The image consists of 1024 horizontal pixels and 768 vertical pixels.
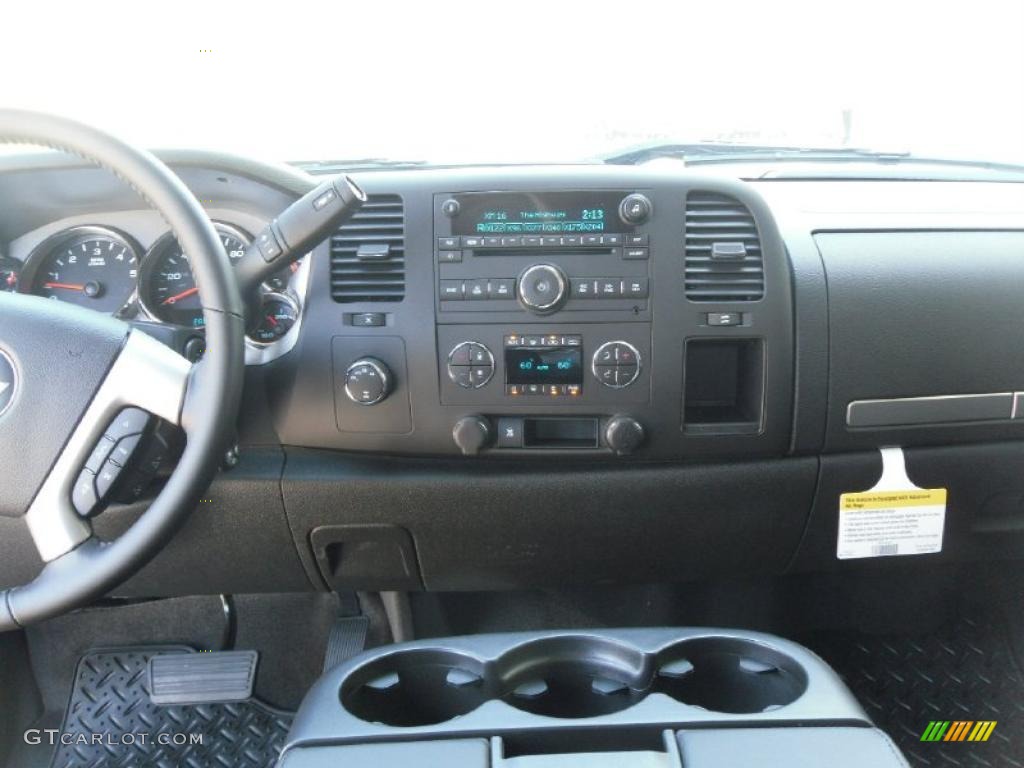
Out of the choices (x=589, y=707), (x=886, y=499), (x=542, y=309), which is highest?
(x=542, y=309)

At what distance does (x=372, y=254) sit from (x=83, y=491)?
606 mm

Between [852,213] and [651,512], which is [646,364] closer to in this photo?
[651,512]

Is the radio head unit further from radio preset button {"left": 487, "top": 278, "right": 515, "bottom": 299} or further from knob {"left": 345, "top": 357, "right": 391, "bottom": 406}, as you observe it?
knob {"left": 345, "top": 357, "right": 391, "bottom": 406}

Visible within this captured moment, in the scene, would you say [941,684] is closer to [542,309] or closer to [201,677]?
[542,309]

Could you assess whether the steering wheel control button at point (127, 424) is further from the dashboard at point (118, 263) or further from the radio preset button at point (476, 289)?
the radio preset button at point (476, 289)

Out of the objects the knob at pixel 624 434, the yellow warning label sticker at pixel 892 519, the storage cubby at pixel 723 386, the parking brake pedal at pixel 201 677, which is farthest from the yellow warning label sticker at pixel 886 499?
the parking brake pedal at pixel 201 677

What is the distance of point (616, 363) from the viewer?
1.61m

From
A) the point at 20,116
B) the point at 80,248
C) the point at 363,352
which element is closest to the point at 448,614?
the point at 363,352

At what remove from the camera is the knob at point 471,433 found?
1.62 m

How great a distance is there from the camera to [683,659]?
1315mm

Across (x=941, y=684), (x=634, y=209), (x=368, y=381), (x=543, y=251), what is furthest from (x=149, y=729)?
(x=941, y=684)

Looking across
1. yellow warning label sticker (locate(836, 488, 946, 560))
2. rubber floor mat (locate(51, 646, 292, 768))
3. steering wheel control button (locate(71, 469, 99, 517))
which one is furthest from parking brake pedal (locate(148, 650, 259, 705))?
yellow warning label sticker (locate(836, 488, 946, 560))

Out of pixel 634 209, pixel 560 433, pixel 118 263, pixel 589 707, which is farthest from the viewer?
pixel 118 263

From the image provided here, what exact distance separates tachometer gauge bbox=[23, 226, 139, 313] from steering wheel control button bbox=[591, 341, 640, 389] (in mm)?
910
